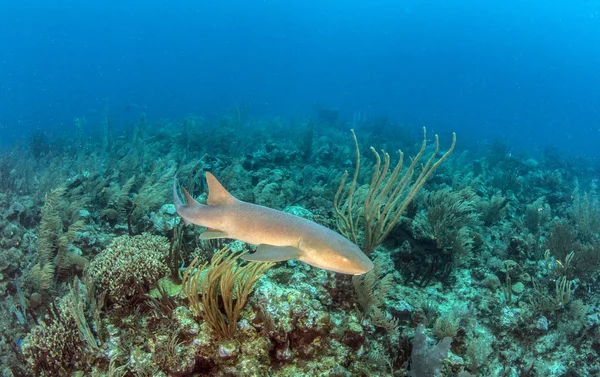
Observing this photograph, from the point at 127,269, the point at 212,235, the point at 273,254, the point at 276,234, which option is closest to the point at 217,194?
the point at 212,235

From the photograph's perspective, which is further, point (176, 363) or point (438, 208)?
point (438, 208)

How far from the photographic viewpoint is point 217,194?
330cm

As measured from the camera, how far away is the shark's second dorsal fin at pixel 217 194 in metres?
3.26

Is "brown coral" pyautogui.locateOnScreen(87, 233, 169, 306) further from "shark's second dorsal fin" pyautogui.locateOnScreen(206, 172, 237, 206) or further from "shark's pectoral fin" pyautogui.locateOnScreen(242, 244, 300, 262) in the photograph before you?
"shark's pectoral fin" pyautogui.locateOnScreen(242, 244, 300, 262)

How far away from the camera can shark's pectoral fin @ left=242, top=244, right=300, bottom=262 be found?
2.57 m

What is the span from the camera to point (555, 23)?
16462 cm

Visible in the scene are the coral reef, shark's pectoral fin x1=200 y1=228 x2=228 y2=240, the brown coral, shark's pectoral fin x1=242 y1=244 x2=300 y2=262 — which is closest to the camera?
shark's pectoral fin x1=242 y1=244 x2=300 y2=262

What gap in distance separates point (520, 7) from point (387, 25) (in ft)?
206

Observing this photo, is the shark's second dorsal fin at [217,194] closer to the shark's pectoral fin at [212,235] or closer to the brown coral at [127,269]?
the shark's pectoral fin at [212,235]

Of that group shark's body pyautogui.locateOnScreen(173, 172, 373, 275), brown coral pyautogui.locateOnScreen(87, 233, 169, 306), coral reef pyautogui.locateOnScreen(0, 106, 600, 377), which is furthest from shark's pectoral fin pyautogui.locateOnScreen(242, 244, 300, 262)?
brown coral pyautogui.locateOnScreen(87, 233, 169, 306)

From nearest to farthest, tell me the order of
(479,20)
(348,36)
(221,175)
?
(221,175) < (479,20) < (348,36)

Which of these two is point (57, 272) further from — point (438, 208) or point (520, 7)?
point (520, 7)

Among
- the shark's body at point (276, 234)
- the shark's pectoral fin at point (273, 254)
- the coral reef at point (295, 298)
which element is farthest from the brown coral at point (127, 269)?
the shark's pectoral fin at point (273, 254)

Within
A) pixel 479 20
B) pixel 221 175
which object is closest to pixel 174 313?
pixel 221 175
